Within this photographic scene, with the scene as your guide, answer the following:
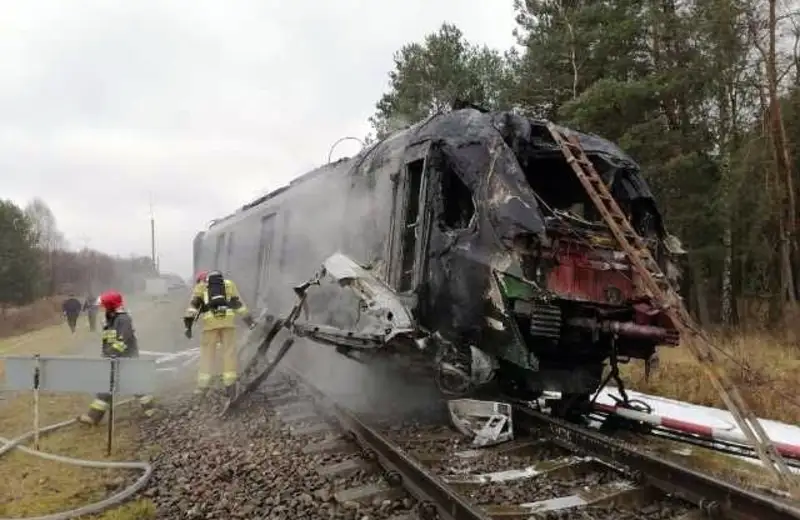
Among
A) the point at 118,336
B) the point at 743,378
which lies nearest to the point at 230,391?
the point at 118,336

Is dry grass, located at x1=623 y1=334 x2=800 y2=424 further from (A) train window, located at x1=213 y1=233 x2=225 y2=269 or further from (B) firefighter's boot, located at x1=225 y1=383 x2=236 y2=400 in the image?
(A) train window, located at x1=213 y1=233 x2=225 y2=269

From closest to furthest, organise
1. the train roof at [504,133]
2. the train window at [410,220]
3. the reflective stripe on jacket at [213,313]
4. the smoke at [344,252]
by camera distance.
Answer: the train roof at [504,133] < the train window at [410,220] < the smoke at [344,252] < the reflective stripe on jacket at [213,313]

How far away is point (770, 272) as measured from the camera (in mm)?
19719

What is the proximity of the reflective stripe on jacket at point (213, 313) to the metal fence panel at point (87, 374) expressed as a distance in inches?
98.5

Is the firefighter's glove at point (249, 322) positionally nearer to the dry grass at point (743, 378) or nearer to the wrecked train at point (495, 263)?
the wrecked train at point (495, 263)

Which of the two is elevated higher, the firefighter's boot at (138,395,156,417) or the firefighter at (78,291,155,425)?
the firefighter at (78,291,155,425)

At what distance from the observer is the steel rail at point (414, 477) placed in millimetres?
3957

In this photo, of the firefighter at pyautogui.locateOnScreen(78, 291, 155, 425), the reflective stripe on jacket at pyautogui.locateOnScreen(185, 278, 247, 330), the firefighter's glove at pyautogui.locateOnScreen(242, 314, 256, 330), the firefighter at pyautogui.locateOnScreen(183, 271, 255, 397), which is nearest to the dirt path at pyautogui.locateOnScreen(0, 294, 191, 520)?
the firefighter at pyautogui.locateOnScreen(78, 291, 155, 425)

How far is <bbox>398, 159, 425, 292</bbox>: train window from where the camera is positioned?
673cm

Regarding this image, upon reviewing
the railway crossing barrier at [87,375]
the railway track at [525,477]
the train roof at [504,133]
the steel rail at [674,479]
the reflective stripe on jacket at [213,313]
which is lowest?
the railway track at [525,477]

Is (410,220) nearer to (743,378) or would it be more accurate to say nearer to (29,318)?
(743,378)

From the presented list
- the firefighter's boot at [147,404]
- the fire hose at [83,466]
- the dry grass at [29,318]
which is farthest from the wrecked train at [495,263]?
the dry grass at [29,318]

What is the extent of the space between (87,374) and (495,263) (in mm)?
3974

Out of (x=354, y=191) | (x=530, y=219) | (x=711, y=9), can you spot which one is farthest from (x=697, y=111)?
(x=530, y=219)
